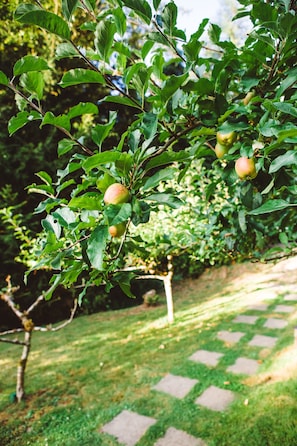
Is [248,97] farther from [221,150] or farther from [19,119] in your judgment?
[19,119]

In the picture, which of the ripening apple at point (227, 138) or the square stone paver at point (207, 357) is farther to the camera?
the square stone paver at point (207, 357)

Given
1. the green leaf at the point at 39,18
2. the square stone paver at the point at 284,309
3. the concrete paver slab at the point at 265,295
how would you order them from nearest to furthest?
the green leaf at the point at 39,18
the square stone paver at the point at 284,309
the concrete paver slab at the point at 265,295

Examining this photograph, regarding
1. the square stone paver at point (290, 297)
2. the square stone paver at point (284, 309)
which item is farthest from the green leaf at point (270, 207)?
the square stone paver at point (290, 297)

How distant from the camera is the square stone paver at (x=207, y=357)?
365 cm

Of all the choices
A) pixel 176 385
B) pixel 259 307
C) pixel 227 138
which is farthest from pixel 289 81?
pixel 259 307

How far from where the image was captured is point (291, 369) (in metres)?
3.13

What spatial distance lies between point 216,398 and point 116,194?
2783 mm

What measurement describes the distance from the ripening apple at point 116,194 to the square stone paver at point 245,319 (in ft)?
14.8

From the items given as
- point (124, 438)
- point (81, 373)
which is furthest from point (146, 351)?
point (124, 438)

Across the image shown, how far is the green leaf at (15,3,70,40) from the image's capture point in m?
0.66

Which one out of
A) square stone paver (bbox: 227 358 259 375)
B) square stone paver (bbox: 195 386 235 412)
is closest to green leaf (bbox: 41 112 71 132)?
square stone paver (bbox: 195 386 235 412)

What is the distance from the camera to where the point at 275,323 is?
4.54 m

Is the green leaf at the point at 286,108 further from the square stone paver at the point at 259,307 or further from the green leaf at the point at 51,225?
the square stone paver at the point at 259,307

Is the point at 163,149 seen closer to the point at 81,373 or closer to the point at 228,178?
the point at 228,178
